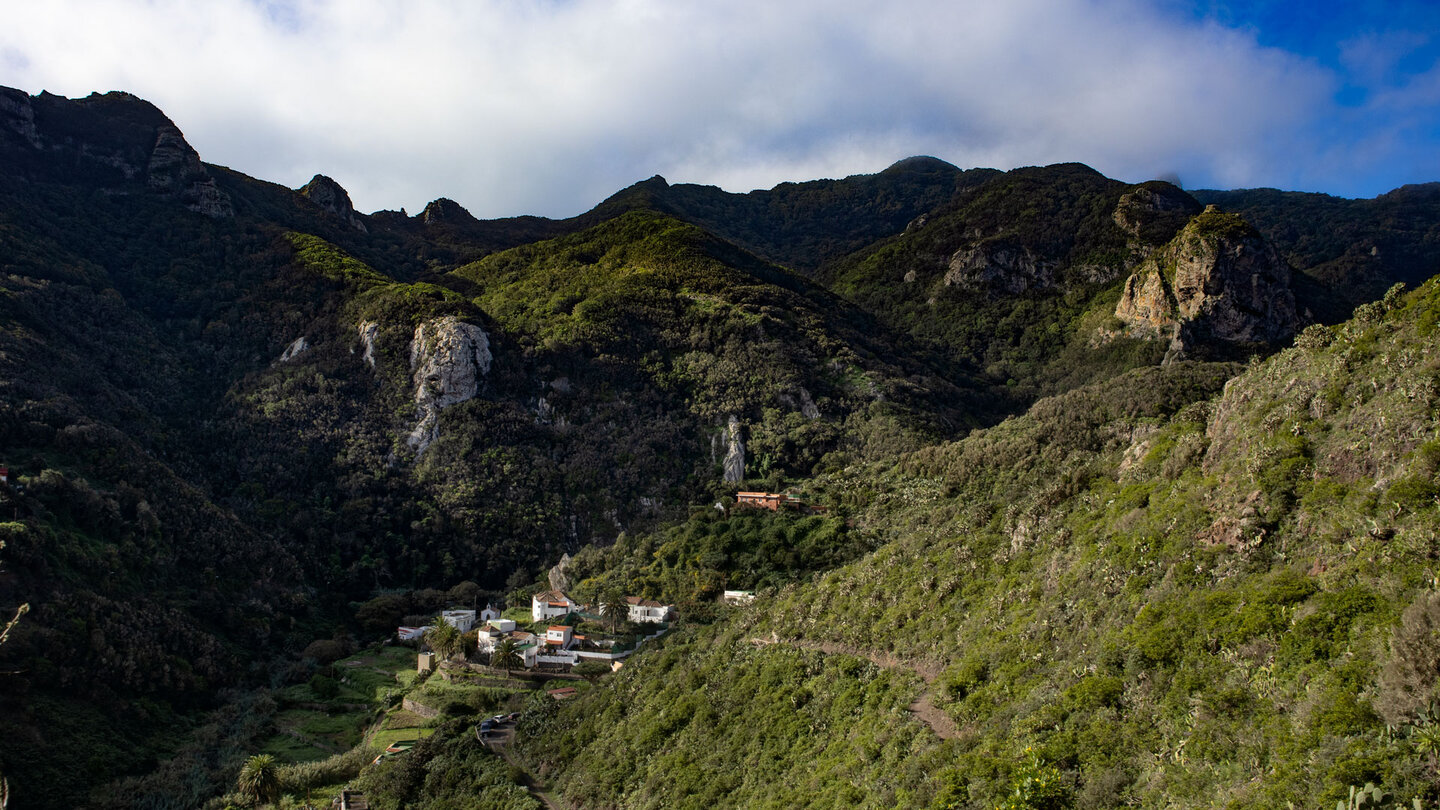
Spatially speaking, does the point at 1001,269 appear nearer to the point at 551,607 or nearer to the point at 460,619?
the point at 551,607

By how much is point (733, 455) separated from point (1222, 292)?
68.4 meters

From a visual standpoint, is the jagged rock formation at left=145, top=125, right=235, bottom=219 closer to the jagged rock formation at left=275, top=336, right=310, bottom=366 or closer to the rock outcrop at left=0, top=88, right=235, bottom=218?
the rock outcrop at left=0, top=88, right=235, bottom=218

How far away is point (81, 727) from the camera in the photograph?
134 feet

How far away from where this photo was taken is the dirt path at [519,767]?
30438mm

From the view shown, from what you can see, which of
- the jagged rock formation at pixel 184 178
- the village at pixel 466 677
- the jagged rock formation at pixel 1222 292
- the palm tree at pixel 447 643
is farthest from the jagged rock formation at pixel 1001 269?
the jagged rock formation at pixel 184 178

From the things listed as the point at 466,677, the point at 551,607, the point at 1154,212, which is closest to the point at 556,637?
the point at 466,677

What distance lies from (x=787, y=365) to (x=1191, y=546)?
80061 millimetres

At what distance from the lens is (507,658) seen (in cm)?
4816

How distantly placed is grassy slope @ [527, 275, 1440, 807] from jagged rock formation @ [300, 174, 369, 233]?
561 feet

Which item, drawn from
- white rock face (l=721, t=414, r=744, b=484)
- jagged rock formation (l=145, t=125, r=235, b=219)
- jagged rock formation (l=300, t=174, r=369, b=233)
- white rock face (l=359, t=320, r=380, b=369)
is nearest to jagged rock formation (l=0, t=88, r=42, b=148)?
jagged rock formation (l=145, t=125, r=235, b=219)

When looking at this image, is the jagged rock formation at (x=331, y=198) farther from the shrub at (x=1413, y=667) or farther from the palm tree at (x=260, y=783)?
the shrub at (x=1413, y=667)

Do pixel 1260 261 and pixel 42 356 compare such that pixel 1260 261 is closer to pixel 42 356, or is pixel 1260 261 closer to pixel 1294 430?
pixel 1294 430

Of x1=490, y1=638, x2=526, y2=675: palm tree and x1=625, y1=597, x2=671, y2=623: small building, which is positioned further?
x1=625, y1=597, x2=671, y2=623: small building

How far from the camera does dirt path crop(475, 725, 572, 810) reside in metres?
30.4
